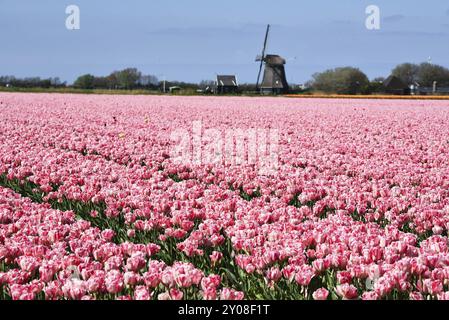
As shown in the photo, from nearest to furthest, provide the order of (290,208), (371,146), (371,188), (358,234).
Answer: (358,234), (290,208), (371,188), (371,146)

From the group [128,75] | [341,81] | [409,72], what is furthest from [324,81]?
[128,75]

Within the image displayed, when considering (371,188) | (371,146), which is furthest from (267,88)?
(371,188)

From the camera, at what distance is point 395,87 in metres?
104

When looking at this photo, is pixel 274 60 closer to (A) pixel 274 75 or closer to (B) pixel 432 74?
(A) pixel 274 75

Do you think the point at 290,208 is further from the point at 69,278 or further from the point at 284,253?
the point at 69,278

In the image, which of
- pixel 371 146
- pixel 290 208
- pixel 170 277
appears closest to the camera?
pixel 170 277

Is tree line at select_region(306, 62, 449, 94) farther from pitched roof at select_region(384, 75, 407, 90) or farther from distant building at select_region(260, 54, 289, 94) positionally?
distant building at select_region(260, 54, 289, 94)

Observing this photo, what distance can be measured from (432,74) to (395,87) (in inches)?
689

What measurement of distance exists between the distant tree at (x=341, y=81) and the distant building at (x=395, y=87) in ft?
11.9

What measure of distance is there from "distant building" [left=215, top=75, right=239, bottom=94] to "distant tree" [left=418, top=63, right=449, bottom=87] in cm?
4002

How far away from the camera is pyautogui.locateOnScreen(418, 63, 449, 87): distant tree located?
11600 centimetres

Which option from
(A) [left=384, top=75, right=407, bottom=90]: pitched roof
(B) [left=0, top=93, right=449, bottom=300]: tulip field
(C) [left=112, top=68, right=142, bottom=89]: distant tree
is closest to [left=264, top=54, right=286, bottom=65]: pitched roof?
(A) [left=384, top=75, right=407, bottom=90]: pitched roof

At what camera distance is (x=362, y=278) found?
12.7 ft

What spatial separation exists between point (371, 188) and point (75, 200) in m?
3.62
